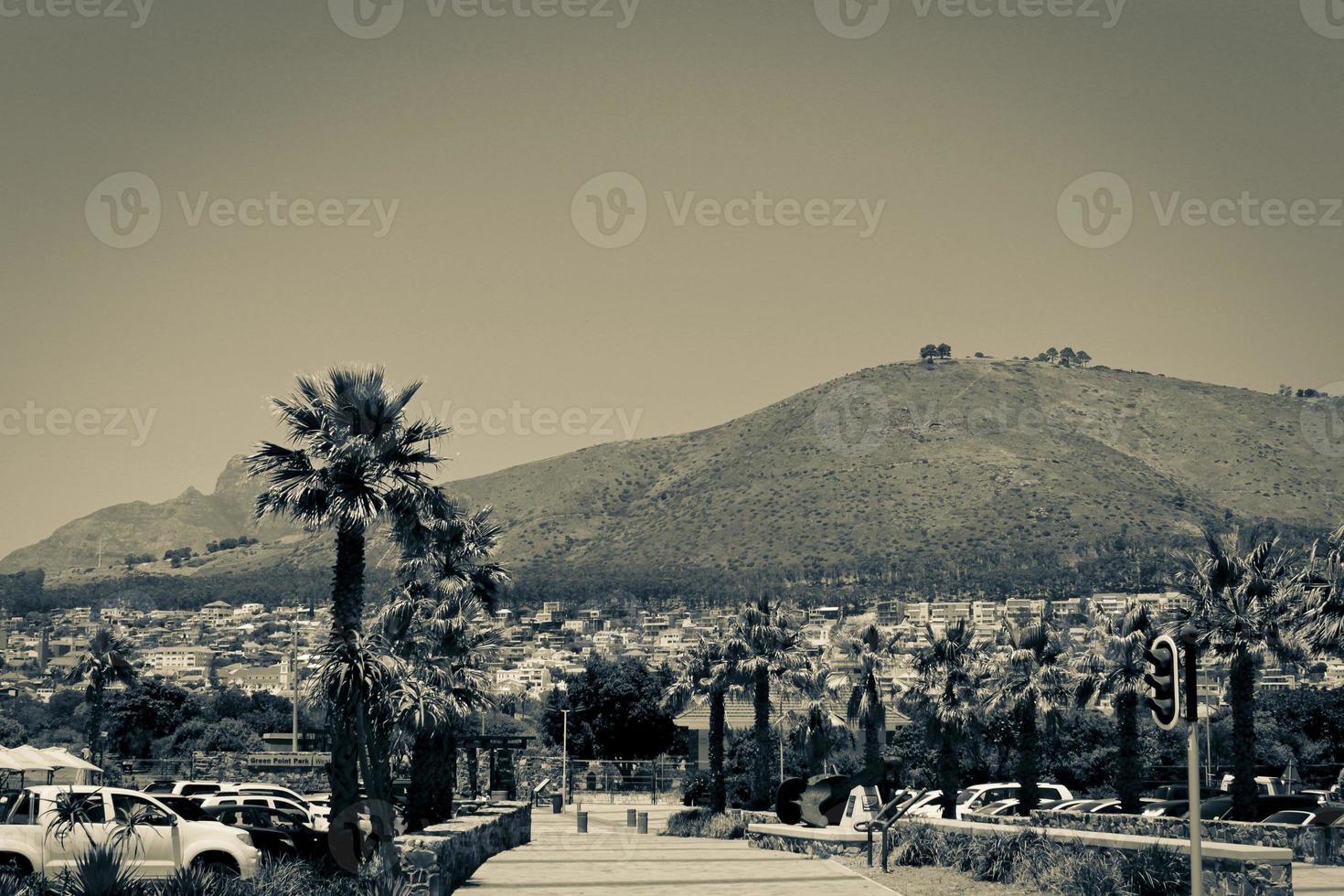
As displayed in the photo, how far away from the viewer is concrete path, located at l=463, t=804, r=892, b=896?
20.2m

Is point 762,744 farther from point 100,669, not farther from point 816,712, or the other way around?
point 100,669

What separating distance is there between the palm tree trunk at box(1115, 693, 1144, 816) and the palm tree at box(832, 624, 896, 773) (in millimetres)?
9095

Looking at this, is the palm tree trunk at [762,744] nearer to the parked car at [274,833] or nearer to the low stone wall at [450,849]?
the low stone wall at [450,849]

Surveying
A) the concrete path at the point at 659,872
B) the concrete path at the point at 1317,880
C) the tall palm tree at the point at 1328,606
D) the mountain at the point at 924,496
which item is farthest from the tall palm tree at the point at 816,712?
the mountain at the point at 924,496

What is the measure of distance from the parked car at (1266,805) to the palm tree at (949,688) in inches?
416

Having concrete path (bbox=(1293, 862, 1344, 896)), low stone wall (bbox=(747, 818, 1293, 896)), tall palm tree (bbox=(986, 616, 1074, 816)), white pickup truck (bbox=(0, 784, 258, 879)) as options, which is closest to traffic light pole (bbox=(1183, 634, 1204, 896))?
low stone wall (bbox=(747, 818, 1293, 896))

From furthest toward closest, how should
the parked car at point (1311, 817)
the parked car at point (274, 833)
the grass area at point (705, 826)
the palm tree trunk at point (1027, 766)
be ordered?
the palm tree trunk at point (1027, 766) → the grass area at point (705, 826) → the parked car at point (1311, 817) → the parked car at point (274, 833)

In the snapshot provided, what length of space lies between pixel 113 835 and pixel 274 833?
2637 mm

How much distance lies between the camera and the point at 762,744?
47.5 m

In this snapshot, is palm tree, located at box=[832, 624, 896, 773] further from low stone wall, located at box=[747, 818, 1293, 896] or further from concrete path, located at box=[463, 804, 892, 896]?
low stone wall, located at box=[747, 818, 1293, 896]

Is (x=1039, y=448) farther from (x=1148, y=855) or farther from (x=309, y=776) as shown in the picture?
(x=1148, y=855)

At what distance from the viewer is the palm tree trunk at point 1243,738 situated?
1340 inches

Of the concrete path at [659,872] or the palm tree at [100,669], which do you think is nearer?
the concrete path at [659,872]

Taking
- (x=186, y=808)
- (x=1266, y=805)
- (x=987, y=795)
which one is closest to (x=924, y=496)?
(x=987, y=795)
